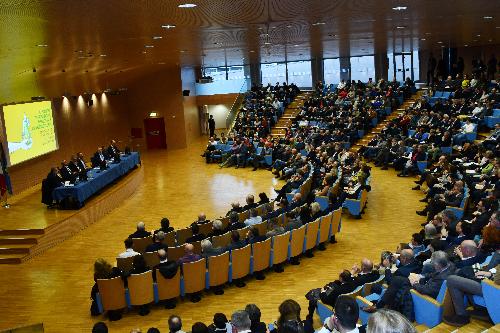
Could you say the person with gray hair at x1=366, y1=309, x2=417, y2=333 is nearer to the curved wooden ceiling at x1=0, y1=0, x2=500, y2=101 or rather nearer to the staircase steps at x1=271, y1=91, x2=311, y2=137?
the curved wooden ceiling at x1=0, y1=0, x2=500, y2=101

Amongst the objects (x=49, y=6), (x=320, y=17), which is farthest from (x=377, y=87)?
(x=49, y=6)

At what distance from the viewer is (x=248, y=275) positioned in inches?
364

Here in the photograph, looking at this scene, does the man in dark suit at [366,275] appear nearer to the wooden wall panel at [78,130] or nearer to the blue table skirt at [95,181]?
the blue table skirt at [95,181]

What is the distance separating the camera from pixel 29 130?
53.6 ft

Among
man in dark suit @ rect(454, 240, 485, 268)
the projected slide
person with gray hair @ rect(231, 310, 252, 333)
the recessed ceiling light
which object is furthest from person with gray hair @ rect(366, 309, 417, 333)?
the projected slide

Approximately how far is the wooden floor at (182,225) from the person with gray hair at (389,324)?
5425 mm

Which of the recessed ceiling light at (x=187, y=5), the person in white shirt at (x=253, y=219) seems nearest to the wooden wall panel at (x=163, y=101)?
the person in white shirt at (x=253, y=219)

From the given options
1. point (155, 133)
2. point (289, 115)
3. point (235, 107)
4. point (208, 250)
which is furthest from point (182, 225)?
point (235, 107)

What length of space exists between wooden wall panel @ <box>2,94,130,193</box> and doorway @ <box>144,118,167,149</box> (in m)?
1.04

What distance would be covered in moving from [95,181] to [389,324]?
1351 cm

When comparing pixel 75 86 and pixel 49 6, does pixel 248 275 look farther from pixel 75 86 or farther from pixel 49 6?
pixel 75 86

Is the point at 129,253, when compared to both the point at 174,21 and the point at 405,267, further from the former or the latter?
the point at 405,267

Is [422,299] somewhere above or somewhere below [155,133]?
below

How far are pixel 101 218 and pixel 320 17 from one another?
8.75 m
